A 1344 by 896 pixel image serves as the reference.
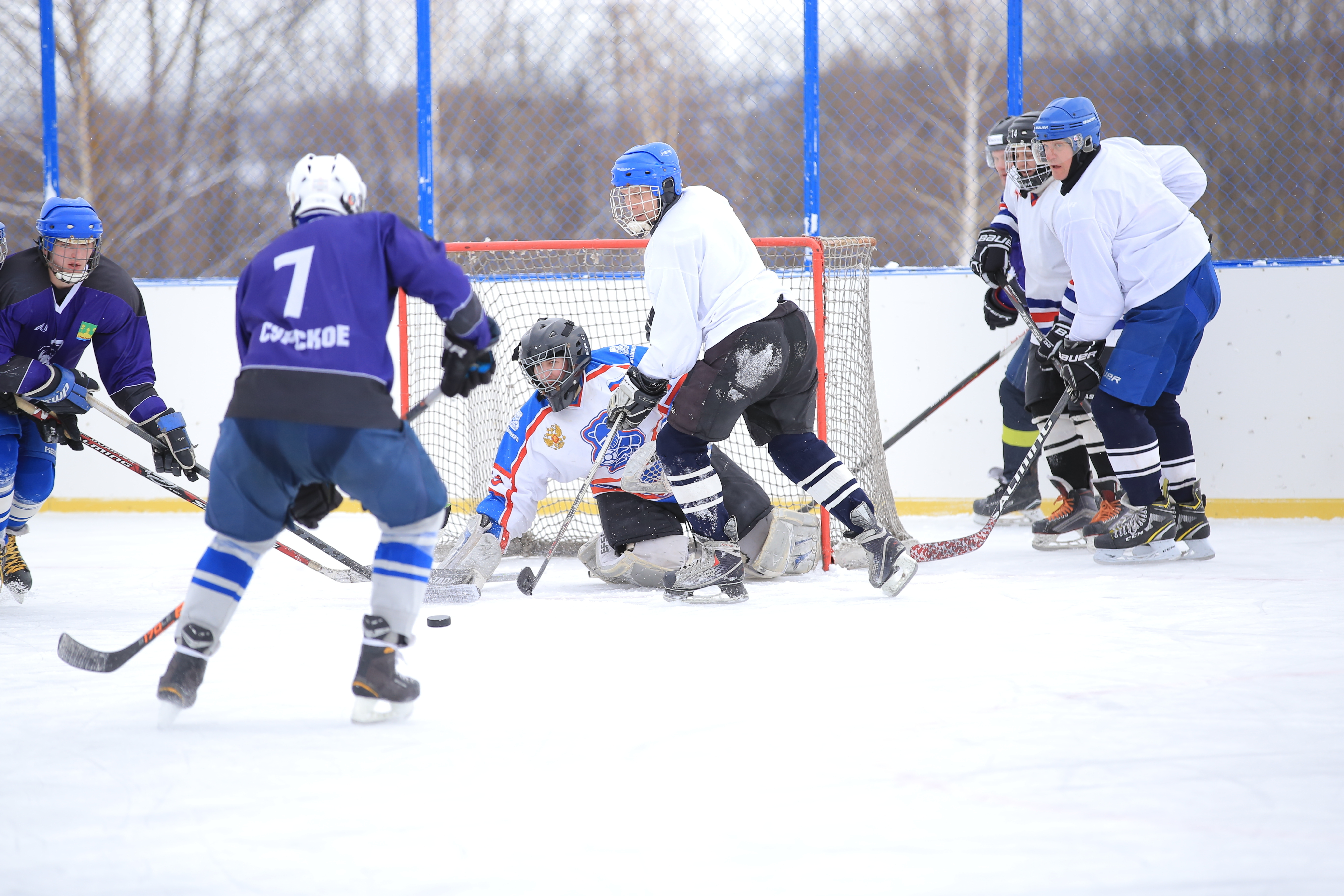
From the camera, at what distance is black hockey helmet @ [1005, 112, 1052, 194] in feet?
11.8

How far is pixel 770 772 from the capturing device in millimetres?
1726

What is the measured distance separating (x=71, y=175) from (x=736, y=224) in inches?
203

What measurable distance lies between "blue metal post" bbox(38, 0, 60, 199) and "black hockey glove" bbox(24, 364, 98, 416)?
8.12 feet

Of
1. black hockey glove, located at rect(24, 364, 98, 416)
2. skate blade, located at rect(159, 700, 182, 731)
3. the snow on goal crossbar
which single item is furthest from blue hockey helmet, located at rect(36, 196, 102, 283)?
skate blade, located at rect(159, 700, 182, 731)

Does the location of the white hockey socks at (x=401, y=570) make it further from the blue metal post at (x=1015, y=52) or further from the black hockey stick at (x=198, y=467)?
the blue metal post at (x=1015, y=52)

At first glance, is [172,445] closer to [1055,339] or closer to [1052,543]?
[1055,339]

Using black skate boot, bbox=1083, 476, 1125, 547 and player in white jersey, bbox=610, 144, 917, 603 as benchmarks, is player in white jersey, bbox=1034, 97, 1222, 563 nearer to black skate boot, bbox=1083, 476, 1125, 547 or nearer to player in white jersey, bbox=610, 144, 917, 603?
black skate boot, bbox=1083, 476, 1125, 547

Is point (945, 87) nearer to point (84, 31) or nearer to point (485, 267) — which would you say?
point (485, 267)

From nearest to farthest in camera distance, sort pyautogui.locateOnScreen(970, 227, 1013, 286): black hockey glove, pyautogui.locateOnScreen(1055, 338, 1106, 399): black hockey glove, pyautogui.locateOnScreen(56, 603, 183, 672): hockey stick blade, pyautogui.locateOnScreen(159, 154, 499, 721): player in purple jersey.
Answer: pyautogui.locateOnScreen(159, 154, 499, 721): player in purple jersey, pyautogui.locateOnScreen(56, 603, 183, 672): hockey stick blade, pyautogui.locateOnScreen(1055, 338, 1106, 399): black hockey glove, pyautogui.locateOnScreen(970, 227, 1013, 286): black hockey glove

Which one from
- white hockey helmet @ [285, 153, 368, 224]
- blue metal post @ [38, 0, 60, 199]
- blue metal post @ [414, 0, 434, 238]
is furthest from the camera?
blue metal post @ [38, 0, 60, 199]

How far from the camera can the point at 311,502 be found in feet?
6.75

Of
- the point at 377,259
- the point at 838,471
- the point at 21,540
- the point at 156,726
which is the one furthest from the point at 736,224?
the point at 21,540

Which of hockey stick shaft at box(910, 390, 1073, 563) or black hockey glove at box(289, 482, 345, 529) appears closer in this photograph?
black hockey glove at box(289, 482, 345, 529)

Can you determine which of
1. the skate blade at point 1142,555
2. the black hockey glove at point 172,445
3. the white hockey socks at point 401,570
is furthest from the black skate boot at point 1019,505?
the white hockey socks at point 401,570
